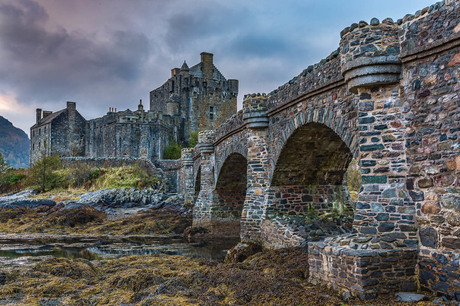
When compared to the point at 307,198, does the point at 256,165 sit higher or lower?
higher

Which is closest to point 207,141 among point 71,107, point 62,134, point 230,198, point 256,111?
point 230,198

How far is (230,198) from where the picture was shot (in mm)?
21078

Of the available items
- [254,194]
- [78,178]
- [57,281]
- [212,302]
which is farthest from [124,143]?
[212,302]

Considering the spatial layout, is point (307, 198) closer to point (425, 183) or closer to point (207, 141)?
point (425, 183)

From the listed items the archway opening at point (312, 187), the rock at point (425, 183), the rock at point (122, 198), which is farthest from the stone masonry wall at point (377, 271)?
the rock at point (122, 198)

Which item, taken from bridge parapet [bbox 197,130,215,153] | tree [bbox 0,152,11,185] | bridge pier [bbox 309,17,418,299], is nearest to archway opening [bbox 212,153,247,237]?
bridge parapet [bbox 197,130,215,153]

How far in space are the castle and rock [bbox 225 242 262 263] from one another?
33.7 m

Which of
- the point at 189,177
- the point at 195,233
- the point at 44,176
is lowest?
the point at 195,233

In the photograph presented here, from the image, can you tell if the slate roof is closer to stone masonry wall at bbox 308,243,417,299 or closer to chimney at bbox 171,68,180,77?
chimney at bbox 171,68,180,77

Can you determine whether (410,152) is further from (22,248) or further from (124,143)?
(124,143)

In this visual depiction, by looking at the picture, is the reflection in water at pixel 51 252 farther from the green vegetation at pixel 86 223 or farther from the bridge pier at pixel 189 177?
the bridge pier at pixel 189 177

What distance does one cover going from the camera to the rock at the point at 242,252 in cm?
1183

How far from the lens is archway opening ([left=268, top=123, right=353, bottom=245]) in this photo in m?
11.7

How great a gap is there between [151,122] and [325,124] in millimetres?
38299
